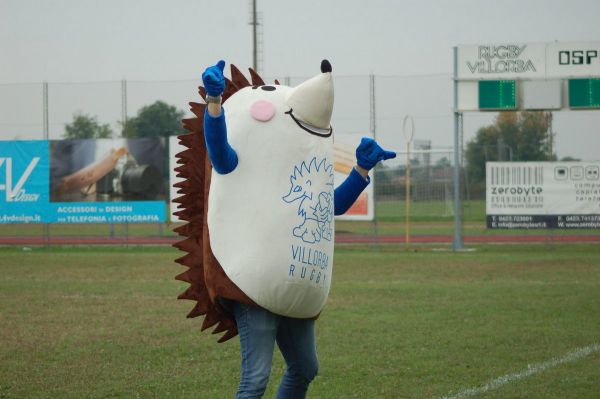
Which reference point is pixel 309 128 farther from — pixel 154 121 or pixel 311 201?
pixel 154 121

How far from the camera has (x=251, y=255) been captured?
4875 mm

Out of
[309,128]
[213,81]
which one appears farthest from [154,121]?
[213,81]

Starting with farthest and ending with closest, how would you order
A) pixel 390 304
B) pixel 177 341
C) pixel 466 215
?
1. pixel 466 215
2. pixel 390 304
3. pixel 177 341

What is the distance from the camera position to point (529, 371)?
24.8 feet

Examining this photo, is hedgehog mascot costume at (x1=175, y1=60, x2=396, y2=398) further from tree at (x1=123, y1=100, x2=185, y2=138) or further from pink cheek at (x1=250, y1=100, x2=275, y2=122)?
tree at (x1=123, y1=100, x2=185, y2=138)

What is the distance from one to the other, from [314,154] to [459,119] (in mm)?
16060

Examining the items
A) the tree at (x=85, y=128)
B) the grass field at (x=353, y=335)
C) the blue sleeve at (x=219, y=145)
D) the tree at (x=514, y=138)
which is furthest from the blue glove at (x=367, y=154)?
the tree at (x=85, y=128)

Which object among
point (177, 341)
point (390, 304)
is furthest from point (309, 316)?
point (390, 304)

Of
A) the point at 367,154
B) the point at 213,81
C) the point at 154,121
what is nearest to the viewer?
the point at 213,81

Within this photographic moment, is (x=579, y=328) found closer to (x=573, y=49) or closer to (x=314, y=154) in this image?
(x=314, y=154)

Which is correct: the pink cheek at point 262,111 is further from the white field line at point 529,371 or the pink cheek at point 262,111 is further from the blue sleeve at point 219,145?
the white field line at point 529,371

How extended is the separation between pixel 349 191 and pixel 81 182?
1748 centimetres

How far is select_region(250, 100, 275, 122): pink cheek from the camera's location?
505 cm

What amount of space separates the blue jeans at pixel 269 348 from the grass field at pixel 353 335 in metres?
1.76
